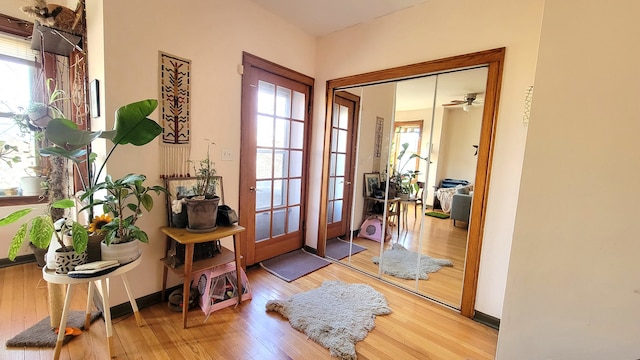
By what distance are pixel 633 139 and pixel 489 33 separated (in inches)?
55.0

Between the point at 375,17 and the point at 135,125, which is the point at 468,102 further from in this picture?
the point at 135,125

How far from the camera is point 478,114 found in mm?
2262

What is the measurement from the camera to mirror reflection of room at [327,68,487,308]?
2.44m

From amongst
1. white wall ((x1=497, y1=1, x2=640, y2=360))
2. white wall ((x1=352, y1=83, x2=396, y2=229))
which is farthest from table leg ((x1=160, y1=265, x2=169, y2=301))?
white wall ((x1=497, y1=1, x2=640, y2=360))

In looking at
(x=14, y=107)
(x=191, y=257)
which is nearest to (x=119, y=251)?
(x=191, y=257)

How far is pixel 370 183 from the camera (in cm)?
318

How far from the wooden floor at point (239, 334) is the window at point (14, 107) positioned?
1043 millimetres

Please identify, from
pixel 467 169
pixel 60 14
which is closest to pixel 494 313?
pixel 467 169

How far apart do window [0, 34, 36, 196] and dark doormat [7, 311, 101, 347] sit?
5.57 feet

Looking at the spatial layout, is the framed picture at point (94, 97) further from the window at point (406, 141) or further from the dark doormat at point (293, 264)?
the window at point (406, 141)

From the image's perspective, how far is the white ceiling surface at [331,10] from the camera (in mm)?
2375

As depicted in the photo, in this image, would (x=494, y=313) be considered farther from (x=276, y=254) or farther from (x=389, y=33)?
(x=389, y=33)

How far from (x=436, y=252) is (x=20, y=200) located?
14.8 ft


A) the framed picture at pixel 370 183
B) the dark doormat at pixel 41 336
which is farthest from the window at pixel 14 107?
the framed picture at pixel 370 183
